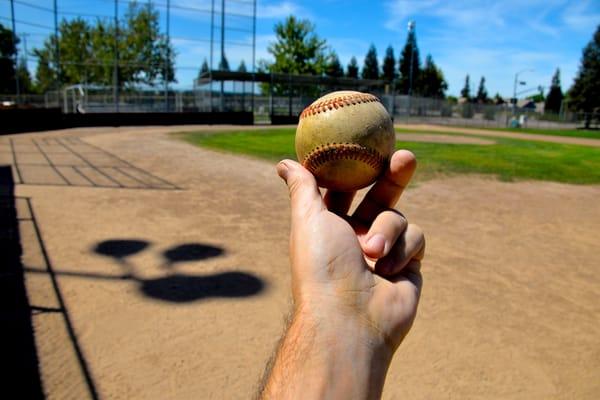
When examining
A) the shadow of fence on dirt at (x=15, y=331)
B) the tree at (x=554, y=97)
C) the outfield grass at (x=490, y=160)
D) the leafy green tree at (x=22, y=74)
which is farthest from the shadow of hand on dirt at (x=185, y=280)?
the tree at (x=554, y=97)

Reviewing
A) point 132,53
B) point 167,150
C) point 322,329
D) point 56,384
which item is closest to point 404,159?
point 322,329

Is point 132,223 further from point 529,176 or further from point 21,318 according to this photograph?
point 529,176

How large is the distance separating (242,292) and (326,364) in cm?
364

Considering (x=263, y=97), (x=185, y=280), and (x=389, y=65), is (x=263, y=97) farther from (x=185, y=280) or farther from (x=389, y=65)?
(x=389, y=65)

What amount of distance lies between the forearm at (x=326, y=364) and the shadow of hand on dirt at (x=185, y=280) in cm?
341

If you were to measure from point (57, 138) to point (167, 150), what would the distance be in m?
7.39

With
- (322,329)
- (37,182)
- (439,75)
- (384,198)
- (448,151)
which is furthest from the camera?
(439,75)

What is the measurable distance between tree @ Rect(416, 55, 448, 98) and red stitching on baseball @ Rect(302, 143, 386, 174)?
97225 mm

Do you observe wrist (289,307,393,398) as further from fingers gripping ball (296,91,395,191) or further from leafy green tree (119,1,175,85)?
leafy green tree (119,1,175,85)

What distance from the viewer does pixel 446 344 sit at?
4.32 meters

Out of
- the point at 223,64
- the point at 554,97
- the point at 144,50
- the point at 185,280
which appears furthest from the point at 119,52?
the point at 554,97

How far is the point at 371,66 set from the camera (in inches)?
3996

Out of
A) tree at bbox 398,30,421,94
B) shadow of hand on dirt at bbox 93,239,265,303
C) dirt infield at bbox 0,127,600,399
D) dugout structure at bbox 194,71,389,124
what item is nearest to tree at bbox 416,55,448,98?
tree at bbox 398,30,421,94

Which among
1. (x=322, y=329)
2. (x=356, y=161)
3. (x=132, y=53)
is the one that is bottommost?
(x=322, y=329)
